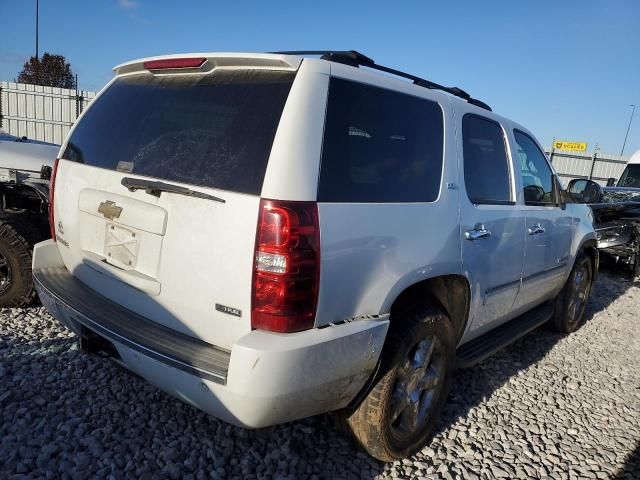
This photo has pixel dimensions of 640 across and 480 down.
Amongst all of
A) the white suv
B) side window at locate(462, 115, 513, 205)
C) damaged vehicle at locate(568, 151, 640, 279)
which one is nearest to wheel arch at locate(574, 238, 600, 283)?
side window at locate(462, 115, 513, 205)

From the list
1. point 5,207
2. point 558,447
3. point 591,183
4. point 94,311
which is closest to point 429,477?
point 558,447

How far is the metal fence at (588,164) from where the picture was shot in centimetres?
2130

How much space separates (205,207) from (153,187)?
30 centimetres

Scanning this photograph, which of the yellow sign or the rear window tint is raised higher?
the yellow sign

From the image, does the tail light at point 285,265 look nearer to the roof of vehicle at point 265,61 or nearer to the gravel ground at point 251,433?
the roof of vehicle at point 265,61

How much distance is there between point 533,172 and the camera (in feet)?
12.3

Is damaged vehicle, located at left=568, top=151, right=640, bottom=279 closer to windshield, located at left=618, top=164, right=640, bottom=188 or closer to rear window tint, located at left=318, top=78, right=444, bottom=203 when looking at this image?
windshield, located at left=618, top=164, right=640, bottom=188

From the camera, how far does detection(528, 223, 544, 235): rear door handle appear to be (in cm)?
345

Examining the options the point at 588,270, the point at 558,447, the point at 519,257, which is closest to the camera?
the point at 558,447

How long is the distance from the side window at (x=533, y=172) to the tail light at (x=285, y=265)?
2.25m

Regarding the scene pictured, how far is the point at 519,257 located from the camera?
10.9ft

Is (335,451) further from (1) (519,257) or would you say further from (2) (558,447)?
(1) (519,257)

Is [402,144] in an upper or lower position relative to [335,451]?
upper

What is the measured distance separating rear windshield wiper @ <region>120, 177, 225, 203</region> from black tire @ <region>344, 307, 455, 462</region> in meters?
1.09
